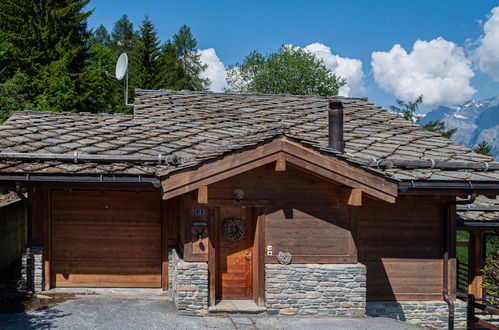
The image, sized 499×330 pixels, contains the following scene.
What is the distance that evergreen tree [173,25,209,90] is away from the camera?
46.9 m

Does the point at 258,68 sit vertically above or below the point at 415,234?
above

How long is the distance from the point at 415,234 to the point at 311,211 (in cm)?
289

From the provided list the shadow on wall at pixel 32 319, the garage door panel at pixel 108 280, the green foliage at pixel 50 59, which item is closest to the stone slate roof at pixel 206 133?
the shadow on wall at pixel 32 319

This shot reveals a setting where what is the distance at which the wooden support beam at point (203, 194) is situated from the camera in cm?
810

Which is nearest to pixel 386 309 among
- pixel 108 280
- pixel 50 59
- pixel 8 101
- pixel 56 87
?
pixel 108 280

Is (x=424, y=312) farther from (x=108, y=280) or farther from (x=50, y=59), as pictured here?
(x=50, y=59)

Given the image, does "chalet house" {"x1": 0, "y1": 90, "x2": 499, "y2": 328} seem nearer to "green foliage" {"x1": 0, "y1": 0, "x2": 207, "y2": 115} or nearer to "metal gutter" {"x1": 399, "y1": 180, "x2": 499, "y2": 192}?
"metal gutter" {"x1": 399, "y1": 180, "x2": 499, "y2": 192}

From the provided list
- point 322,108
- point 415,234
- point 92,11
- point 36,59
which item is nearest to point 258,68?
point 92,11

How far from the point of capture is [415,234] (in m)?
10.3

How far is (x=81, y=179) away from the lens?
8727mm

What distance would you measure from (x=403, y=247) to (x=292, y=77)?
3729 centimetres

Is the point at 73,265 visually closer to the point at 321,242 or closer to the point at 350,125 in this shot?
the point at 321,242

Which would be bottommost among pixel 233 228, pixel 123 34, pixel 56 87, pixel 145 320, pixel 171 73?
pixel 145 320

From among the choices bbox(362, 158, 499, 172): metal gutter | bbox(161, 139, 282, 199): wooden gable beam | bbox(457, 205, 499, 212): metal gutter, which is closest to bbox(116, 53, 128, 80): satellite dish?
bbox(161, 139, 282, 199): wooden gable beam
